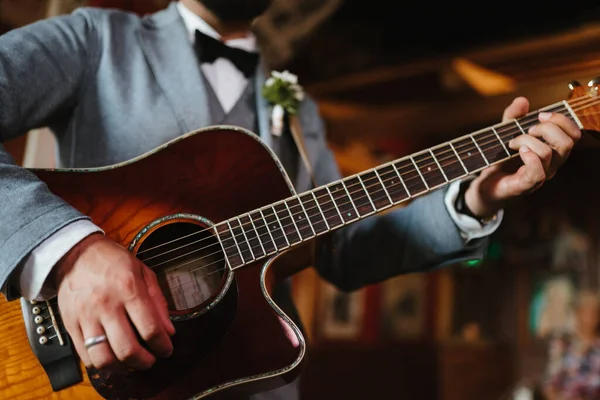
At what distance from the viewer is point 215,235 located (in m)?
0.82

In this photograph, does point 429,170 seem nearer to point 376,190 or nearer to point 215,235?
point 376,190

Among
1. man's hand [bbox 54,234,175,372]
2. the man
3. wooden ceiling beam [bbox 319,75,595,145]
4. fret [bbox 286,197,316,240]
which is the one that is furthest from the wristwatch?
wooden ceiling beam [bbox 319,75,595,145]

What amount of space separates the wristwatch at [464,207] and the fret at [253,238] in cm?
40

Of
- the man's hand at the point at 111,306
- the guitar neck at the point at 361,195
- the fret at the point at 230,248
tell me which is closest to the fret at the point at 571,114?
the guitar neck at the point at 361,195

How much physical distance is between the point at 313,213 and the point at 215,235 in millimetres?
152

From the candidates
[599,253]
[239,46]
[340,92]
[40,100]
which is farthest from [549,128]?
[599,253]

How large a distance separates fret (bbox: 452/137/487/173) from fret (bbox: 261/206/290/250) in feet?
1.03

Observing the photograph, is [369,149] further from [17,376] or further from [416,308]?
[17,376]

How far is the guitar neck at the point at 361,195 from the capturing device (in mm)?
826

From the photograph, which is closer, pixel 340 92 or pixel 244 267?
pixel 244 267

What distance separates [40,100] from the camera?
879 mm

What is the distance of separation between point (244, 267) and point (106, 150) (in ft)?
1.10

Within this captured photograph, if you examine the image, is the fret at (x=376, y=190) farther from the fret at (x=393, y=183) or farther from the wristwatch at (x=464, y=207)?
the wristwatch at (x=464, y=207)

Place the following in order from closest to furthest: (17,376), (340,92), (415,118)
A: 1. (17,376)
2. (415,118)
3. (340,92)
